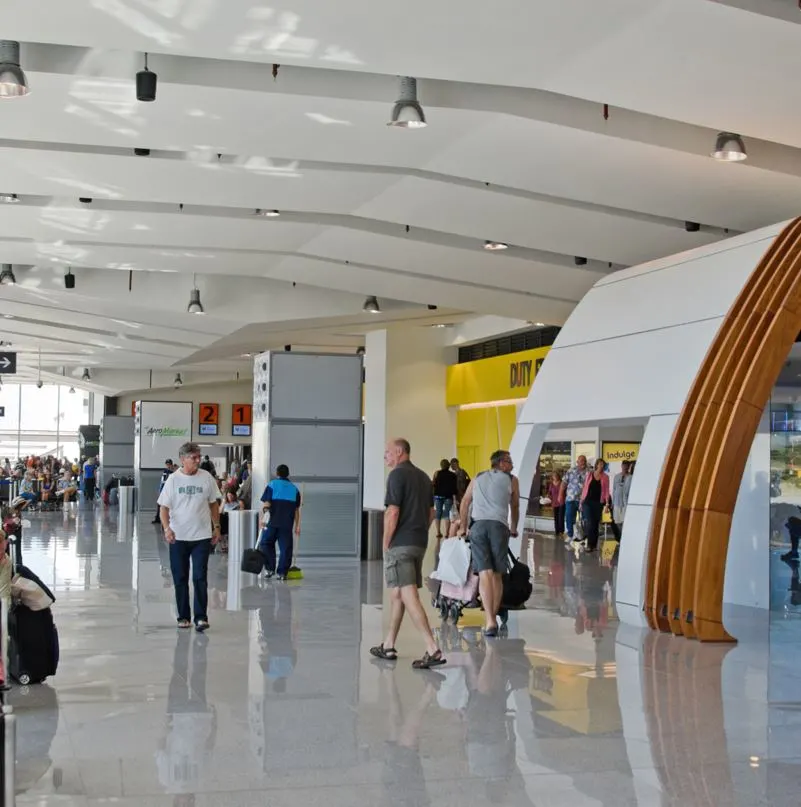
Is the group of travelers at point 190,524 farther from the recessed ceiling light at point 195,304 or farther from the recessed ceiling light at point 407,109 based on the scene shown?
the recessed ceiling light at point 195,304

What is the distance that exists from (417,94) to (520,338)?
54.3 ft

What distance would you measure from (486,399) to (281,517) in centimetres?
1049

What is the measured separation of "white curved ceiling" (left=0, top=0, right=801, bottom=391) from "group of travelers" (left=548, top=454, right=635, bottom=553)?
4.44m

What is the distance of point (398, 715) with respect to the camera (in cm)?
743

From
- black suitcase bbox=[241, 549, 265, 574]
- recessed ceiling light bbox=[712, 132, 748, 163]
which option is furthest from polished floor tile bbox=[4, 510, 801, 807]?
recessed ceiling light bbox=[712, 132, 748, 163]

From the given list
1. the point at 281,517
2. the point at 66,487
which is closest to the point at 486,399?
the point at 281,517

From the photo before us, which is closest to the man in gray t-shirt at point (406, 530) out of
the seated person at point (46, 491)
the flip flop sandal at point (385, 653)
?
the flip flop sandal at point (385, 653)

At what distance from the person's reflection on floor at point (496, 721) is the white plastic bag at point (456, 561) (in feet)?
3.12

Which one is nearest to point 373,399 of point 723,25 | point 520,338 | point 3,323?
point 520,338

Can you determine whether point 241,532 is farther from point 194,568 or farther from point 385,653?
point 385,653

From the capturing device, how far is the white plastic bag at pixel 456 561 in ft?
37.3

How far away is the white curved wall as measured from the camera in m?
12.1

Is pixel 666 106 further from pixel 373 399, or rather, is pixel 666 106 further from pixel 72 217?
pixel 373 399

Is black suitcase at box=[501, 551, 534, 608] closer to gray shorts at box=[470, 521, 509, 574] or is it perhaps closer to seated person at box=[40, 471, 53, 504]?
Result: gray shorts at box=[470, 521, 509, 574]
